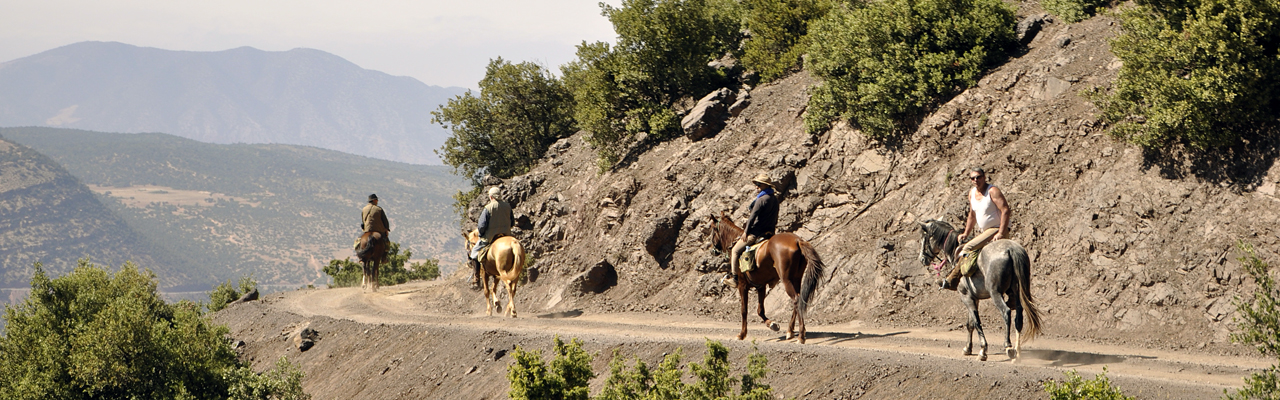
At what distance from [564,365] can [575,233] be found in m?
17.5

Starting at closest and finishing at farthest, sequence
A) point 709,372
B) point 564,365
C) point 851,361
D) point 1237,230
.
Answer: point 709,372, point 564,365, point 851,361, point 1237,230

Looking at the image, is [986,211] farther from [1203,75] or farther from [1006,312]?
[1203,75]

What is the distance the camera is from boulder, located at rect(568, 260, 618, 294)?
83.8 ft

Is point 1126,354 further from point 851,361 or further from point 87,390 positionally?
point 87,390

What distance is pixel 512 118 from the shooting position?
127ft

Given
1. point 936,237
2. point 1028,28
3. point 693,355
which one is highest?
point 1028,28

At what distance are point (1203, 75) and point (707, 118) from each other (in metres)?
14.7

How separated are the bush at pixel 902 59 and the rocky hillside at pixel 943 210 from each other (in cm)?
61

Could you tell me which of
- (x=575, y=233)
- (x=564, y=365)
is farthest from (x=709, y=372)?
(x=575, y=233)

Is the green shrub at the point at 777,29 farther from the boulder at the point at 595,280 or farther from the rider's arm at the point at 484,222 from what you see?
the rider's arm at the point at 484,222

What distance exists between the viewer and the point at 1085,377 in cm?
1077

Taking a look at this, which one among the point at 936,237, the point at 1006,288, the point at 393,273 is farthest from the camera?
the point at 393,273

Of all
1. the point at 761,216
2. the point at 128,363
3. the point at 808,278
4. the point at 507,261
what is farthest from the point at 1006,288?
the point at 128,363

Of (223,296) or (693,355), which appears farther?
(223,296)
